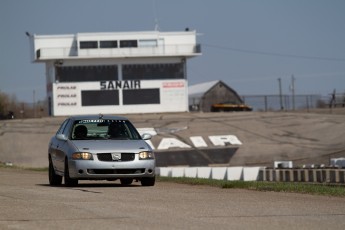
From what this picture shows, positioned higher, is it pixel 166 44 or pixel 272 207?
pixel 166 44

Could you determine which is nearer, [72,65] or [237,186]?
[237,186]

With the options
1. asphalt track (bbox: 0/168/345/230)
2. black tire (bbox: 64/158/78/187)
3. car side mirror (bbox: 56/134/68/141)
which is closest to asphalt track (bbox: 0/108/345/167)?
car side mirror (bbox: 56/134/68/141)

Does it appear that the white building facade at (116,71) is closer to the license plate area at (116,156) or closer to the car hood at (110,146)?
the car hood at (110,146)

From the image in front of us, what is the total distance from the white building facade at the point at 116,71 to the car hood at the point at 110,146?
6434cm

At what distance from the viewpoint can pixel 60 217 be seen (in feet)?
38.7

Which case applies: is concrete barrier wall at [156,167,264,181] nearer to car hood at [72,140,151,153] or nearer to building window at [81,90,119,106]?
Answer: car hood at [72,140,151,153]

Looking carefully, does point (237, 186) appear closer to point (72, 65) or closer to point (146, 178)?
point (146, 178)

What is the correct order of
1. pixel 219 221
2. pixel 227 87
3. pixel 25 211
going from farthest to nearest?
1. pixel 227 87
2. pixel 25 211
3. pixel 219 221

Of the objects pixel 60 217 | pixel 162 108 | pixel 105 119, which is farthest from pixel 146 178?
pixel 162 108

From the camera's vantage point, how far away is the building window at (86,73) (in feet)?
280

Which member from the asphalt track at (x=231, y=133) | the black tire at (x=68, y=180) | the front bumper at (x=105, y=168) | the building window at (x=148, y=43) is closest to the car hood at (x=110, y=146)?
the front bumper at (x=105, y=168)

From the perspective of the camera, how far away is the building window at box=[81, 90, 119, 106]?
277 feet

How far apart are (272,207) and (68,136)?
7.59 meters

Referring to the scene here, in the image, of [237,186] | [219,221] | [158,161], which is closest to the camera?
[219,221]
